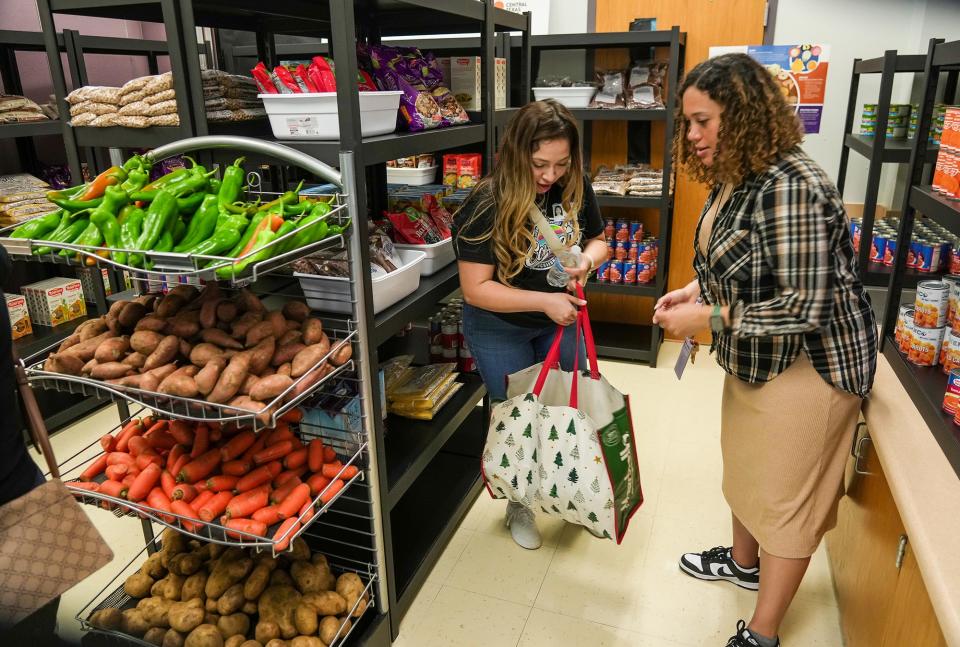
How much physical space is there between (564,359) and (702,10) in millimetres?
2791

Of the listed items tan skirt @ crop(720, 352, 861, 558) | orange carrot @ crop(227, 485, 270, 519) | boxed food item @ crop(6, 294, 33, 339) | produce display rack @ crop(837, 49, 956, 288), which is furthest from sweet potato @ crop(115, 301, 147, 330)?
produce display rack @ crop(837, 49, 956, 288)

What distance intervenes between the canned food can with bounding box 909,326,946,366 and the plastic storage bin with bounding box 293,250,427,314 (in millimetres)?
1562

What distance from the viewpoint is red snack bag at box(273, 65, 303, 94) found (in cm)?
182

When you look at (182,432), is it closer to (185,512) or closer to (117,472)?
(117,472)

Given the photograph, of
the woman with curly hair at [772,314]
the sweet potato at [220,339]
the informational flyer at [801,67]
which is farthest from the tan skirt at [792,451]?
the informational flyer at [801,67]

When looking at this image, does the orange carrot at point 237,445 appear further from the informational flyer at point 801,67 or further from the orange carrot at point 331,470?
the informational flyer at point 801,67

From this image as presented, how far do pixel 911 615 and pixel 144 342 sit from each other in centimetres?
187

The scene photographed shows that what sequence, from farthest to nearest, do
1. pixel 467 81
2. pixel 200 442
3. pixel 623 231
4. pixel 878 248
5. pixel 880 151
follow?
pixel 623 231
pixel 878 248
pixel 880 151
pixel 467 81
pixel 200 442

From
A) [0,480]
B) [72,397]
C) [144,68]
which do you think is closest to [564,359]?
[0,480]

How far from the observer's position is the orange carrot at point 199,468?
5.66 ft

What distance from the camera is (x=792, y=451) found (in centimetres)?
177

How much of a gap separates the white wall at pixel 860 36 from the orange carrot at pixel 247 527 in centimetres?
392

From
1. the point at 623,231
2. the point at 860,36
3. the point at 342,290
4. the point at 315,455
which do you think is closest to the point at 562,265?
the point at 342,290

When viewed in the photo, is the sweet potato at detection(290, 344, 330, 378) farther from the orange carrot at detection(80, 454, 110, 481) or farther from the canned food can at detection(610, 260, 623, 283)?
the canned food can at detection(610, 260, 623, 283)
